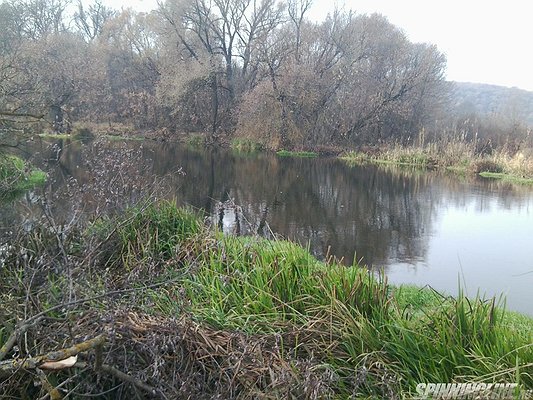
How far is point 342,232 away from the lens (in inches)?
423

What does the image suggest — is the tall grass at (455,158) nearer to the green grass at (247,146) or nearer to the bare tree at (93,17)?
the green grass at (247,146)

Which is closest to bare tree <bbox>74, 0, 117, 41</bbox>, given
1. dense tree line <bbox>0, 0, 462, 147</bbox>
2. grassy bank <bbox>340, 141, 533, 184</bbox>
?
dense tree line <bbox>0, 0, 462, 147</bbox>

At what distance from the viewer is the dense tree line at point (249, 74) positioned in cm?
3102

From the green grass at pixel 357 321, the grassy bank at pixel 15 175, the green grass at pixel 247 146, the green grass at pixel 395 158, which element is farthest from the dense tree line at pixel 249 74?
the green grass at pixel 357 321

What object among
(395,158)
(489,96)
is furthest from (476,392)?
(489,96)

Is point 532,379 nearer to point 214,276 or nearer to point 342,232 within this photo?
point 214,276

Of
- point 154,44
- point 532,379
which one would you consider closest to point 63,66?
point 154,44

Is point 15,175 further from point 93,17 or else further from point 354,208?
point 93,17

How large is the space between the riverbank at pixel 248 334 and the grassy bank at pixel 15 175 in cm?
191

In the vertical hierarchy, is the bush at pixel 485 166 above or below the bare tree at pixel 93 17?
below

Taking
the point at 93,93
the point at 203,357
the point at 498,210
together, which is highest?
the point at 93,93

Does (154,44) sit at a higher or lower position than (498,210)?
higher

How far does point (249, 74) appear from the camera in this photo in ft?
123

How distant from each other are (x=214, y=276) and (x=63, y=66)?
3415 cm
